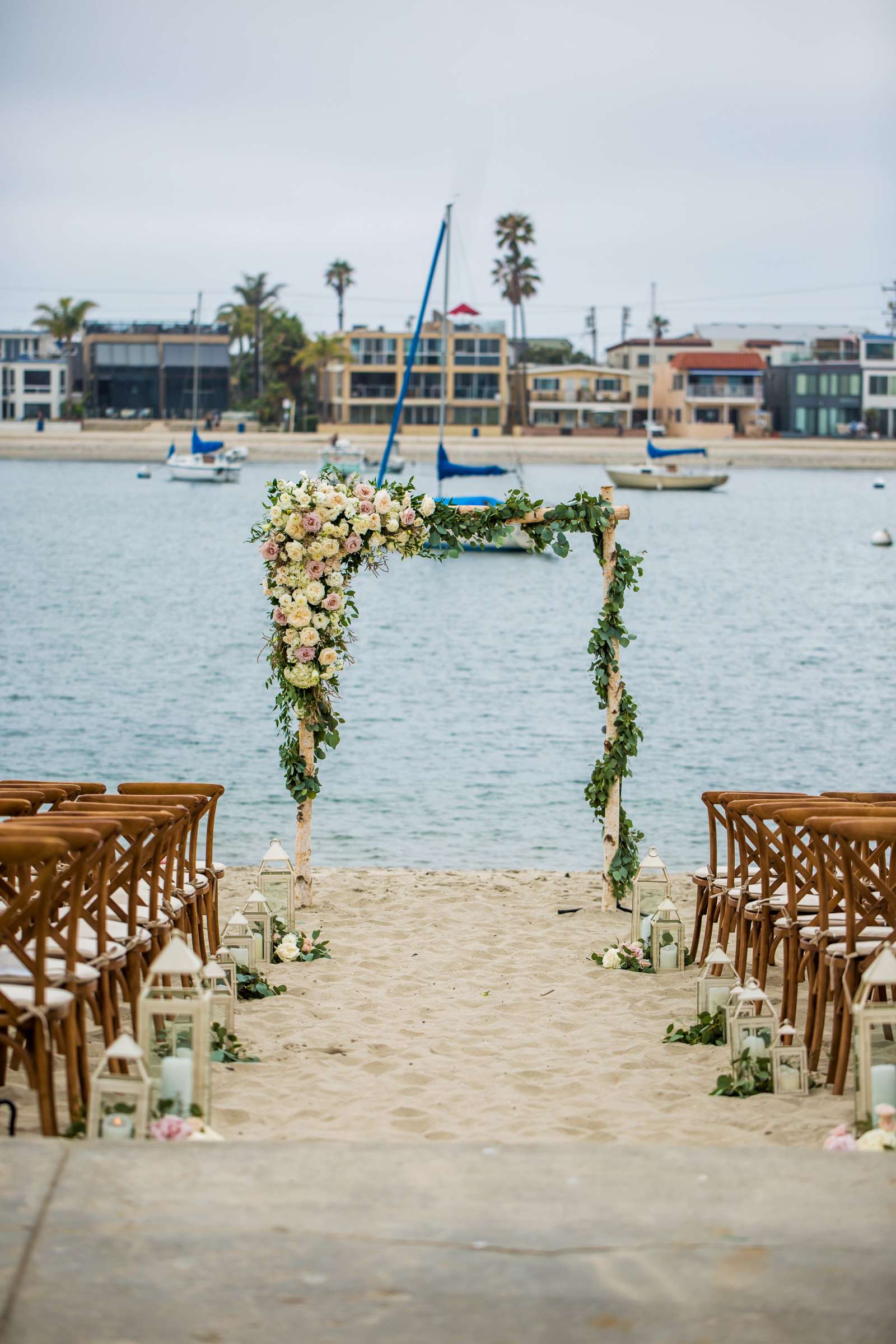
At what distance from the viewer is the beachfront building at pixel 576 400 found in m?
112

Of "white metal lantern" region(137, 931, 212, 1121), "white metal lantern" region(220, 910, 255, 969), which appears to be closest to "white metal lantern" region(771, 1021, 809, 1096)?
"white metal lantern" region(137, 931, 212, 1121)

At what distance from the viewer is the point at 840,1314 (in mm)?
3344

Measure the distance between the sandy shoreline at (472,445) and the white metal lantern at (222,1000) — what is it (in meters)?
93.7

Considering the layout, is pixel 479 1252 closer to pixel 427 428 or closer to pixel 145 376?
pixel 427 428

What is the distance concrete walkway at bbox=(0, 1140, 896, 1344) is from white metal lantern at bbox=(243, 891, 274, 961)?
12.4ft

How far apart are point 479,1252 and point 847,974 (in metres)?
2.45

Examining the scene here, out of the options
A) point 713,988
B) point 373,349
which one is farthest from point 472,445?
point 713,988

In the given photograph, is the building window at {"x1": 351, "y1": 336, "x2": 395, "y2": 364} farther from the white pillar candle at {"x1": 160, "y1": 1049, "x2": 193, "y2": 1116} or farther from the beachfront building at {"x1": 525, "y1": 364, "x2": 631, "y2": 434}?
the white pillar candle at {"x1": 160, "y1": 1049, "x2": 193, "y2": 1116}

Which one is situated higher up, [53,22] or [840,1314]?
[53,22]

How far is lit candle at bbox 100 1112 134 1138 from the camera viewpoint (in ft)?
14.7

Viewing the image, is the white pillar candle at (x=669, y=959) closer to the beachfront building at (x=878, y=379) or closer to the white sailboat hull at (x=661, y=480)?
the white sailboat hull at (x=661, y=480)

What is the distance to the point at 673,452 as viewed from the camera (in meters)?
99.7

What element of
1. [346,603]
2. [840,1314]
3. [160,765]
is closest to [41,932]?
[840,1314]

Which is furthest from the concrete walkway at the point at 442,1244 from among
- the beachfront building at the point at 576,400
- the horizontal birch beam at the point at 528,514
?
the beachfront building at the point at 576,400
